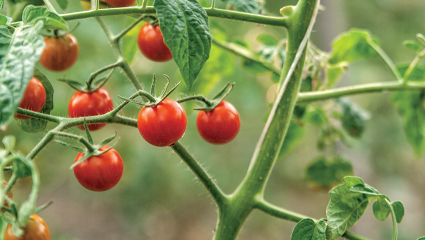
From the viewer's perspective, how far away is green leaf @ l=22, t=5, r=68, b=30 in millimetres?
417

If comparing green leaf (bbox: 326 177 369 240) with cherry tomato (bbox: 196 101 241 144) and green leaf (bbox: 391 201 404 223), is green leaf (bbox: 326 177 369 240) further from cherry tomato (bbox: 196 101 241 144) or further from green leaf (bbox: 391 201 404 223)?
cherry tomato (bbox: 196 101 241 144)

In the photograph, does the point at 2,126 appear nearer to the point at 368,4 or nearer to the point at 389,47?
the point at 389,47

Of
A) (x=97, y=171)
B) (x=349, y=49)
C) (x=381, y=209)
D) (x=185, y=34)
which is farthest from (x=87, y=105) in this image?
(x=349, y=49)

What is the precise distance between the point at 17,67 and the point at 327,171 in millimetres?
906

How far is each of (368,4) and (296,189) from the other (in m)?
1.87

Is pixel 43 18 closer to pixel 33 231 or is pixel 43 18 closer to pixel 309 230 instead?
pixel 33 231

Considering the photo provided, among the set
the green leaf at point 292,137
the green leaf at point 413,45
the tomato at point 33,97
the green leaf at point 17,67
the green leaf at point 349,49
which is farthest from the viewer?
the green leaf at point 292,137

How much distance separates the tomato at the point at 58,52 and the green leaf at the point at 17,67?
246 millimetres

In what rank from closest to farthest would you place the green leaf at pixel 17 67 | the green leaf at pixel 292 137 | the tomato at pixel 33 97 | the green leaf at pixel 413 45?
the green leaf at pixel 17 67
the tomato at pixel 33 97
the green leaf at pixel 413 45
the green leaf at pixel 292 137

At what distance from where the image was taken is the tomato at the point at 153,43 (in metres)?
0.62

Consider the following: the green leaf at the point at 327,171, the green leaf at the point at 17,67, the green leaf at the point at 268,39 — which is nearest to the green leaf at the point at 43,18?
the green leaf at the point at 17,67

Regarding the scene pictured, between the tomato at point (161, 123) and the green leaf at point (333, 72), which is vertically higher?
the tomato at point (161, 123)

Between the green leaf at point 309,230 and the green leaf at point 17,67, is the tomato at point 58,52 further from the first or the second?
the green leaf at point 309,230

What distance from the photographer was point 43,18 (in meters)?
0.42
